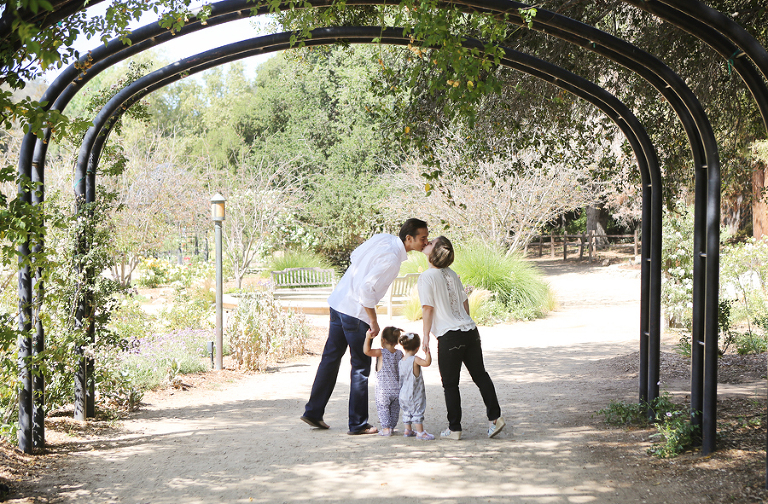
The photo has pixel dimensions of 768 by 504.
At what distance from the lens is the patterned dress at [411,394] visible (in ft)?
16.6

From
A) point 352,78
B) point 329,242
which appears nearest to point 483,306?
point 329,242

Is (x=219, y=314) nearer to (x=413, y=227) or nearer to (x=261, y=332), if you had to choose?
(x=261, y=332)

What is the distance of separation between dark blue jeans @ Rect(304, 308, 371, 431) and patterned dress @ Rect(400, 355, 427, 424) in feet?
0.96

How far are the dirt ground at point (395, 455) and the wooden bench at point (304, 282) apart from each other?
8.95 metres

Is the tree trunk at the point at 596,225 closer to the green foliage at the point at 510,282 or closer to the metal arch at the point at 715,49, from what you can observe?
the green foliage at the point at 510,282

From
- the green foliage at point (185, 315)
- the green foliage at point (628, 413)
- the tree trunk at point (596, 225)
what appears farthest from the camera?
the tree trunk at point (596, 225)

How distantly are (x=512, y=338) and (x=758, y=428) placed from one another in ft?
21.4

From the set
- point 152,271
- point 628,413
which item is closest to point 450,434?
point 628,413

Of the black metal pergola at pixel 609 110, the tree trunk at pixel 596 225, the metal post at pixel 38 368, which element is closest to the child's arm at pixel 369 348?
the black metal pergola at pixel 609 110

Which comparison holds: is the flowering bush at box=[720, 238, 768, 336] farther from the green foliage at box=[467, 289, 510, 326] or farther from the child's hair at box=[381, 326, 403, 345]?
the child's hair at box=[381, 326, 403, 345]

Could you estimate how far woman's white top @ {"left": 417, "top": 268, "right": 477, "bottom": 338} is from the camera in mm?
4898

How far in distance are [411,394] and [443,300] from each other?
0.78m

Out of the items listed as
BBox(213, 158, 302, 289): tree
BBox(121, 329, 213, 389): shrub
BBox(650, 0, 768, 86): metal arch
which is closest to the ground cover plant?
BBox(121, 329, 213, 389): shrub

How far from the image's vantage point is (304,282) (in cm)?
1784
